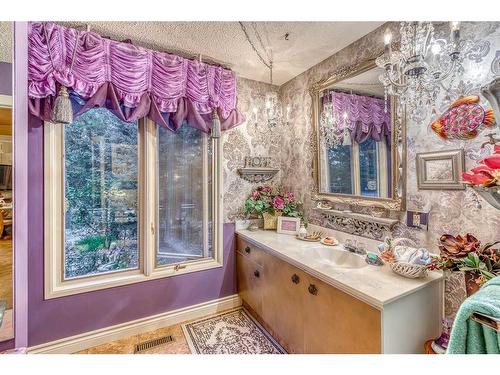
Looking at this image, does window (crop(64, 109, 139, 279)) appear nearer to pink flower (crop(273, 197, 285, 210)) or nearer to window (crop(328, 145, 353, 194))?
pink flower (crop(273, 197, 285, 210))

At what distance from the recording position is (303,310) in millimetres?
1465

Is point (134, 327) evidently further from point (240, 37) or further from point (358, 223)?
point (240, 37)

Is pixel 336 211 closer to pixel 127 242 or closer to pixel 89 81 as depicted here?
pixel 127 242

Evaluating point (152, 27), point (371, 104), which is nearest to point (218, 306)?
point (371, 104)

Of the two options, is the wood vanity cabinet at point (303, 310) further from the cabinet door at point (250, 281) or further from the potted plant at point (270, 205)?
the potted plant at point (270, 205)

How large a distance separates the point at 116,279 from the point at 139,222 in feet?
1.63

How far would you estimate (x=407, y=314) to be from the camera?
1.10m

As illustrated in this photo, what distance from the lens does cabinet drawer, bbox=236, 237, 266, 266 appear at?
1.94 m

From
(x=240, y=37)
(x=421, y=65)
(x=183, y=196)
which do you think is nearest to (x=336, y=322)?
(x=421, y=65)

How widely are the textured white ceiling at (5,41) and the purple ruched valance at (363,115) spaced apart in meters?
1.93

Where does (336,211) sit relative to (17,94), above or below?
below
